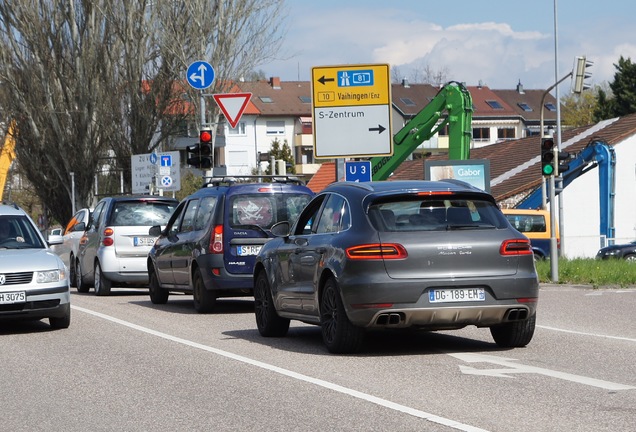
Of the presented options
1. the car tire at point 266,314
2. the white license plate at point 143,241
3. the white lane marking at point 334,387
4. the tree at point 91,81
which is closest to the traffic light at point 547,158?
the white license plate at point 143,241

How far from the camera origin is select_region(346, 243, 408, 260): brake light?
1173 cm

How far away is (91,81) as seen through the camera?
56.8 m

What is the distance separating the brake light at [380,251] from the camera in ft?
38.5

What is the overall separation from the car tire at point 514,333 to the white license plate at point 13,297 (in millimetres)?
5879

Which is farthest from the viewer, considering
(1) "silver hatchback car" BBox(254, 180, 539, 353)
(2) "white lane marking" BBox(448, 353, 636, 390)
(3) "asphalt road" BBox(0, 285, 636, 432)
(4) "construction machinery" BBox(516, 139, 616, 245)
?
(4) "construction machinery" BBox(516, 139, 616, 245)

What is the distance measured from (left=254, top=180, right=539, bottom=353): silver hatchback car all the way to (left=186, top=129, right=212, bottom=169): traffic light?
16.1 metres

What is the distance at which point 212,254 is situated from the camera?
18.4 metres

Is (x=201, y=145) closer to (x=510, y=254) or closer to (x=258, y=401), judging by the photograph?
(x=510, y=254)

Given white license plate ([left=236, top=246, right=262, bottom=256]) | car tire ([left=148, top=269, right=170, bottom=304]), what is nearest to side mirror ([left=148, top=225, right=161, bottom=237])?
car tire ([left=148, top=269, right=170, bottom=304])

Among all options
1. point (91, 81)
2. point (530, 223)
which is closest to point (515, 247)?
point (530, 223)

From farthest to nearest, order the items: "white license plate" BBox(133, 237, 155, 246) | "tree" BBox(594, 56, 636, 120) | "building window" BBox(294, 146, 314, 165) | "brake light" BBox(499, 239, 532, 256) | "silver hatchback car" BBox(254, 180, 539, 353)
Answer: "building window" BBox(294, 146, 314, 165)
"tree" BBox(594, 56, 636, 120)
"white license plate" BBox(133, 237, 155, 246)
"brake light" BBox(499, 239, 532, 256)
"silver hatchback car" BBox(254, 180, 539, 353)

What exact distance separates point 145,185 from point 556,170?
3017 cm

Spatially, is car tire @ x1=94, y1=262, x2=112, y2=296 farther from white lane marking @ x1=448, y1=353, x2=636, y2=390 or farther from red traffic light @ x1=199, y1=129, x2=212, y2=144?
white lane marking @ x1=448, y1=353, x2=636, y2=390

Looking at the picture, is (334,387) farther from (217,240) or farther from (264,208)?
(264,208)
